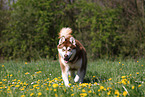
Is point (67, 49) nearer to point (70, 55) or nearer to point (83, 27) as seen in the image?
point (70, 55)

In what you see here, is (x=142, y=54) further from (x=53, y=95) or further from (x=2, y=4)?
(x=2, y=4)

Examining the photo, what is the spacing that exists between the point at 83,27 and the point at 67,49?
19.6ft

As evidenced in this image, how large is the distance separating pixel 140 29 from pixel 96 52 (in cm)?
226

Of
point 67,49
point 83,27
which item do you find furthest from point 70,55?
point 83,27

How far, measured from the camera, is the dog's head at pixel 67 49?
13.4ft

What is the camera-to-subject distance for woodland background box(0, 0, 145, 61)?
359 inches

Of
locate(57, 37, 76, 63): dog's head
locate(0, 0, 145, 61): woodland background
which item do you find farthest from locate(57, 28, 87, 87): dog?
locate(0, 0, 145, 61): woodland background

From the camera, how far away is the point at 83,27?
9.97 meters

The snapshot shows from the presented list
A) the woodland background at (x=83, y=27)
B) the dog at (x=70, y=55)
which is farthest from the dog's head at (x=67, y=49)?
the woodland background at (x=83, y=27)

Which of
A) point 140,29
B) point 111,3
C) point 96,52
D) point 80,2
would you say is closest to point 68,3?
point 80,2

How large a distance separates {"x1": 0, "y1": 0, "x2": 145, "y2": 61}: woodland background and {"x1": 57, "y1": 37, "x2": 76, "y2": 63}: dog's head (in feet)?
16.0

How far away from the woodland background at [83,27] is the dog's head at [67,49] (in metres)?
4.87

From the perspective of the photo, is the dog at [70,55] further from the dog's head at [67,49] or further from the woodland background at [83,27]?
the woodland background at [83,27]

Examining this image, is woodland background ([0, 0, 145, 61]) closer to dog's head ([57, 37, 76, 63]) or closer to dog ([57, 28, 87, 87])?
dog ([57, 28, 87, 87])
